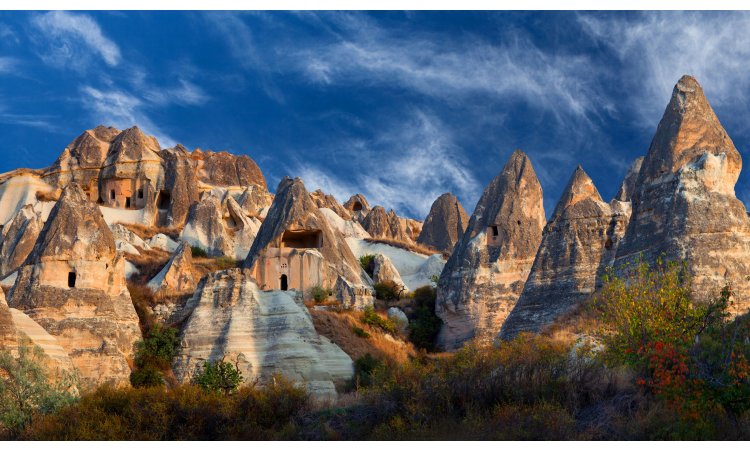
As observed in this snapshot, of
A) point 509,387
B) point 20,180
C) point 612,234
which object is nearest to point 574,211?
point 612,234

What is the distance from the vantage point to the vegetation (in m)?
23.5

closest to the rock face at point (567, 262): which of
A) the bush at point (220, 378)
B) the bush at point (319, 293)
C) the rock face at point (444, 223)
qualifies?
the bush at point (220, 378)

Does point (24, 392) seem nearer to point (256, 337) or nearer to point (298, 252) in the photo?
point (256, 337)

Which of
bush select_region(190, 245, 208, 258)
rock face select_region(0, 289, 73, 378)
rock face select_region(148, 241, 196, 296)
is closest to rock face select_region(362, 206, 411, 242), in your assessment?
bush select_region(190, 245, 208, 258)

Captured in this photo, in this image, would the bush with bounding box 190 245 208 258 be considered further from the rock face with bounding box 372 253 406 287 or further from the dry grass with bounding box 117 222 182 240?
the rock face with bounding box 372 253 406 287

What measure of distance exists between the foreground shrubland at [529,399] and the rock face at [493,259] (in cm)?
1400

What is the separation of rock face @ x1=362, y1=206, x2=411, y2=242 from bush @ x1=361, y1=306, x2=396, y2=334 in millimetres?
29609

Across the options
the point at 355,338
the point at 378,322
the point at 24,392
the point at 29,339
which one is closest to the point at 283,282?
the point at 378,322

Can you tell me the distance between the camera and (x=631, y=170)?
45.1 m

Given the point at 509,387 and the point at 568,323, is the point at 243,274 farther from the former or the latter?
the point at 509,387

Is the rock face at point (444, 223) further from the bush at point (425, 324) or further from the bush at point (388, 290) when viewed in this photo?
the bush at point (425, 324)

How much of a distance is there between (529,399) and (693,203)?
752cm

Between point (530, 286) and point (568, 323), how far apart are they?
4.74 m

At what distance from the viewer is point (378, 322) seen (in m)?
30.6
